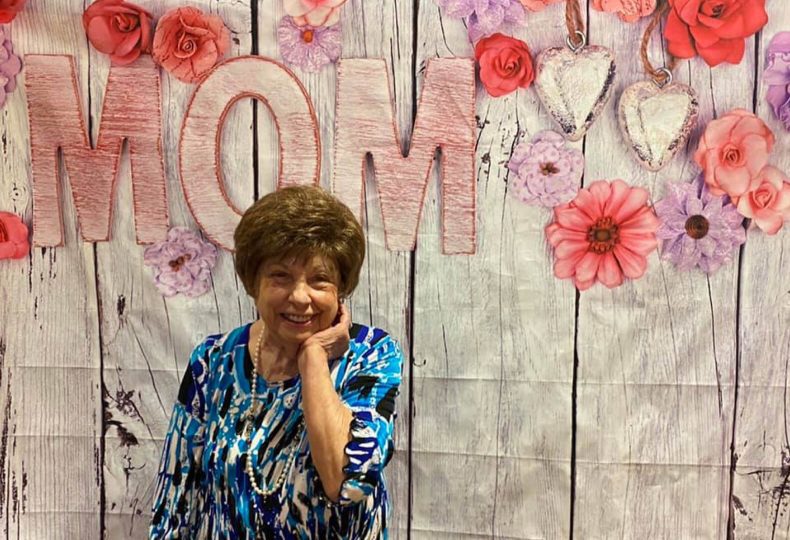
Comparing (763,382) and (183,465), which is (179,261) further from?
(763,382)

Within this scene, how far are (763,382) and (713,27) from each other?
760 mm

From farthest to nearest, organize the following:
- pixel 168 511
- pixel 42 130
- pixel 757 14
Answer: pixel 42 130 → pixel 757 14 → pixel 168 511

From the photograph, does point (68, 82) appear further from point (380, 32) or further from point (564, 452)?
point (564, 452)

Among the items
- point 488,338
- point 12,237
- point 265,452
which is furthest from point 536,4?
point 12,237

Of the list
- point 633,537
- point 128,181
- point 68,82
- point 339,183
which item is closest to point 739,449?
point 633,537

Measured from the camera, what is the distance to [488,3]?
1.51 m

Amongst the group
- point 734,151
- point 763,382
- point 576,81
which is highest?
point 576,81

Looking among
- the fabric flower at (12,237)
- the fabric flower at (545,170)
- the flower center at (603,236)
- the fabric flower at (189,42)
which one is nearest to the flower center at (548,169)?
the fabric flower at (545,170)

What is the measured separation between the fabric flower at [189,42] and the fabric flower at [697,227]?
1.00 m

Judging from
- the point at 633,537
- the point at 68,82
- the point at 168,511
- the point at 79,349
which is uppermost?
the point at 68,82

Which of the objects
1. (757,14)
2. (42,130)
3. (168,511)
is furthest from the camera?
(42,130)

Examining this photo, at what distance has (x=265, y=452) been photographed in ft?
3.97

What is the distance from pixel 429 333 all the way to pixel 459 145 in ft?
1.35

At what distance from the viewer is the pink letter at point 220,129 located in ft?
5.08
